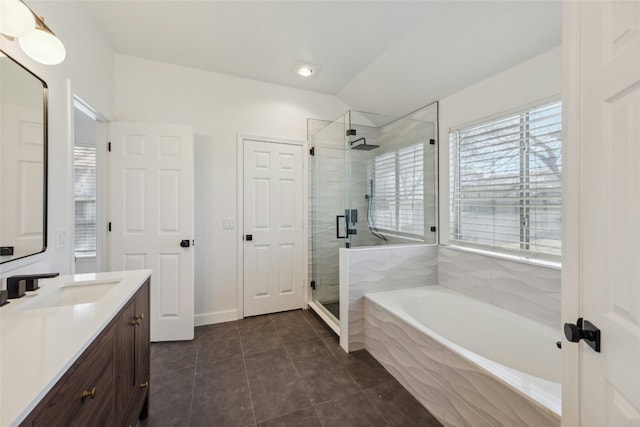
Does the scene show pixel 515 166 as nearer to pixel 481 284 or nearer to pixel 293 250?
Result: pixel 481 284

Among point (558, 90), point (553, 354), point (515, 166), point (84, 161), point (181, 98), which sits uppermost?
point (181, 98)

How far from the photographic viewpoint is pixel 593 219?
2.29 feet

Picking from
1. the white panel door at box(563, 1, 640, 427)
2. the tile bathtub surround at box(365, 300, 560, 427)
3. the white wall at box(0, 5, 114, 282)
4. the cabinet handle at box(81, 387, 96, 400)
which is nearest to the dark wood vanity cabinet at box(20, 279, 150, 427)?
the cabinet handle at box(81, 387, 96, 400)

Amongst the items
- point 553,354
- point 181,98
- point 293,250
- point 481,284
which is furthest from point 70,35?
point 553,354

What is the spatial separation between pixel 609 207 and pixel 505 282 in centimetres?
162

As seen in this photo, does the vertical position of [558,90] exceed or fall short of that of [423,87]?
it falls short

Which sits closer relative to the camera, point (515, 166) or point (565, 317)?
point (565, 317)

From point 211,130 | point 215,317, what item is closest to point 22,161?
point 211,130

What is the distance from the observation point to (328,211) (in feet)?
9.53

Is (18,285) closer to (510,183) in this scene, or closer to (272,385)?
(272,385)

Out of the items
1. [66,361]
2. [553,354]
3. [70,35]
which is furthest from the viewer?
[70,35]

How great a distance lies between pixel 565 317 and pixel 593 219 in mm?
325

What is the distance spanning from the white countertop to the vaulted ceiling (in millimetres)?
2056

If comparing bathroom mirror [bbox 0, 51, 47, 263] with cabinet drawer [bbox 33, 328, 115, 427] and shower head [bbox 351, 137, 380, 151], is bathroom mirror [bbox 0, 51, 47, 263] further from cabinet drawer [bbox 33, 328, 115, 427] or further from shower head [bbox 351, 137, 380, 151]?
shower head [bbox 351, 137, 380, 151]
